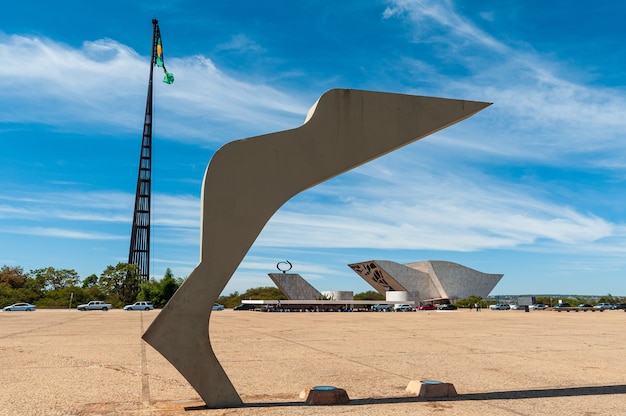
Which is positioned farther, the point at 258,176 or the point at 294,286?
the point at 294,286

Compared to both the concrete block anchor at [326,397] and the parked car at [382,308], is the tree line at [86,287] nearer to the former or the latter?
the parked car at [382,308]

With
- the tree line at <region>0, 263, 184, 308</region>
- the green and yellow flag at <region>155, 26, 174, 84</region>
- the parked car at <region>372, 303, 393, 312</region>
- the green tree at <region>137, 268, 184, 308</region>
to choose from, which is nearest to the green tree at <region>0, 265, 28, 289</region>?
the tree line at <region>0, 263, 184, 308</region>

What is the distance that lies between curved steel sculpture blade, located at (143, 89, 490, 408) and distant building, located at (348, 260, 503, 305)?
226 feet

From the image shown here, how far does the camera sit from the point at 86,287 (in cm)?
6097

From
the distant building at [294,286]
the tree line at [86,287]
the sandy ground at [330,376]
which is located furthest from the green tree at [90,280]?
the sandy ground at [330,376]

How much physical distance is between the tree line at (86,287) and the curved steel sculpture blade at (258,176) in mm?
49696

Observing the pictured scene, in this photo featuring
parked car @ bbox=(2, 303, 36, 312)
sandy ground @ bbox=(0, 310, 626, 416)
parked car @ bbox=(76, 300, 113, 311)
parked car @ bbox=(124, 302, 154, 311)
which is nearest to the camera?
sandy ground @ bbox=(0, 310, 626, 416)

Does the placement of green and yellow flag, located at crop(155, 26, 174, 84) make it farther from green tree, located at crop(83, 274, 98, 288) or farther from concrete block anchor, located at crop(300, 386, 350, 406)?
concrete block anchor, located at crop(300, 386, 350, 406)

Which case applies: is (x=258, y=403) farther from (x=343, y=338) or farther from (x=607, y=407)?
(x=343, y=338)

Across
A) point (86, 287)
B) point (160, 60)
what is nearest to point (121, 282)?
point (86, 287)

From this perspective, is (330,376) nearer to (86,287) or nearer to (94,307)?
(94,307)

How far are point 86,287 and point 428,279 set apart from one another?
48.7m

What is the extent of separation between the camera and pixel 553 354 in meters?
12.7

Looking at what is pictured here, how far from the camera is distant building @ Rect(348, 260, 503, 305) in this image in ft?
251
